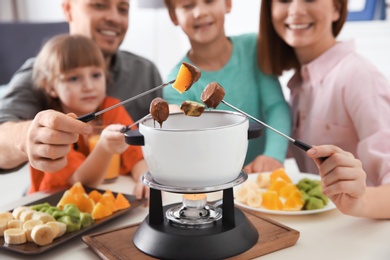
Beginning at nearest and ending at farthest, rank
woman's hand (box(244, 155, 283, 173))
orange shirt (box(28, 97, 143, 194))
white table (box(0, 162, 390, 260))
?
white table (box(0, 162, 390, 260))
orange shirt (box(28, 97, 143, 194))
woman's hand (box(244, 155, 283, 173))

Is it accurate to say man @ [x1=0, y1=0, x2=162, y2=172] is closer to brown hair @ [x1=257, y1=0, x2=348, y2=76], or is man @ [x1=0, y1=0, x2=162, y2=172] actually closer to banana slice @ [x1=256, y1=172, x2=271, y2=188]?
brown hair @ [x1=257, y1=0, x2=348, y2=76]

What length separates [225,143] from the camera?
86 centimetres

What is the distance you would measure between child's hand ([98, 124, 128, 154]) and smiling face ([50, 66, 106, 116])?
56cm

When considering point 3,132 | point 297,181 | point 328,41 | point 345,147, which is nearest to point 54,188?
point 3,132

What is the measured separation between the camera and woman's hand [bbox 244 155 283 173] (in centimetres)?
157

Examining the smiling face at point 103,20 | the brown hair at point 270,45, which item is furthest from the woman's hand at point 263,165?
A: the smiling face at point 103,20

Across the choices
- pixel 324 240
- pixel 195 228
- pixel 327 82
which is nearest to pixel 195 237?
pixel 195 228

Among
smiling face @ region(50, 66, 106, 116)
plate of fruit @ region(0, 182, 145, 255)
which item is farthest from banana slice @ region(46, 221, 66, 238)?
smiling face @ region(50, 66, 106, 116)

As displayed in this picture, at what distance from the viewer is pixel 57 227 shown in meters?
1.01

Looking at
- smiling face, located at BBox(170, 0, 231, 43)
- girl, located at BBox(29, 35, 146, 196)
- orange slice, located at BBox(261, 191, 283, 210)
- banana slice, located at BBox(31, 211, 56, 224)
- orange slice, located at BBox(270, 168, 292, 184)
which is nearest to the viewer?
banana slice, located at BBox(31, 211, 56, 224)

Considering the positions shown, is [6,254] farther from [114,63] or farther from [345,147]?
[114,63]

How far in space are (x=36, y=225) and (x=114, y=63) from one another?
129cm

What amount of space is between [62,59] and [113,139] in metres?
0.74

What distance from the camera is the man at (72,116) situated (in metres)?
1.01
